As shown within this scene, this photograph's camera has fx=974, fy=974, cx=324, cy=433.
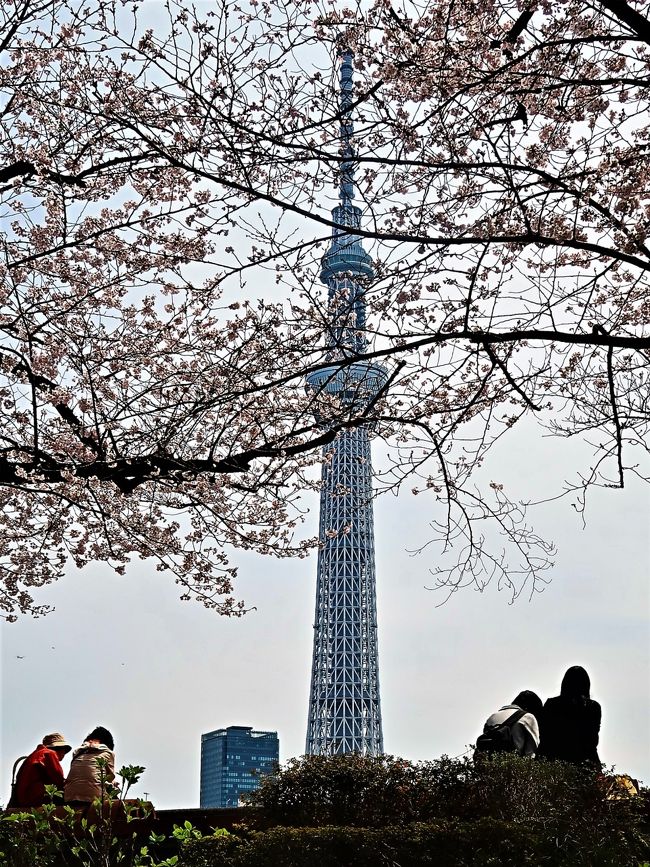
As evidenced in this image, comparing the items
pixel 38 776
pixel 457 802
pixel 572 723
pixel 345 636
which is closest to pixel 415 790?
pixel 457 802

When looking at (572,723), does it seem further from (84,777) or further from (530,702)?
(84,777)

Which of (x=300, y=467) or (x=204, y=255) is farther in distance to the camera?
(x=300, y=467)

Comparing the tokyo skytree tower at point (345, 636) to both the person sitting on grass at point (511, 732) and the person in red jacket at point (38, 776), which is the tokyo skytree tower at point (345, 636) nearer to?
the person sitting on grass at point (511, 732)

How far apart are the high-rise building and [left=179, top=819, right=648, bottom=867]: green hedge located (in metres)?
53.4

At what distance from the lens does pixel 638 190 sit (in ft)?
15.7

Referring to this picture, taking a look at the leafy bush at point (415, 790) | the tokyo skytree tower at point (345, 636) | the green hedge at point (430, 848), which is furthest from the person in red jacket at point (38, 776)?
the tokyo skytree tower at point (345, 636)

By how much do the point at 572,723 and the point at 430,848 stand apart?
9.32 ft

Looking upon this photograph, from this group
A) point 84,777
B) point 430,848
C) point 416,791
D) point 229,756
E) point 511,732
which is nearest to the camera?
point 430,848

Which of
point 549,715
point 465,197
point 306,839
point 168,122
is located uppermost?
point 168,122

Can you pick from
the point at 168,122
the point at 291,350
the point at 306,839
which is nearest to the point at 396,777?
the point at 306,839

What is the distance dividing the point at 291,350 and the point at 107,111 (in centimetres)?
168

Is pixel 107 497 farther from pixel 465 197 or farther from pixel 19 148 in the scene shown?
pixel 465 197

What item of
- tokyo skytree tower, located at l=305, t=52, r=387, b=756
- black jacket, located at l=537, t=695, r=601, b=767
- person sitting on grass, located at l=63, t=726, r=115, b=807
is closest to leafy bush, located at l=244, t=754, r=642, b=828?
person sitting on grass, located at l=63, t=726, r=115, b=807

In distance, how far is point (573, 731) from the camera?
7.60 m
